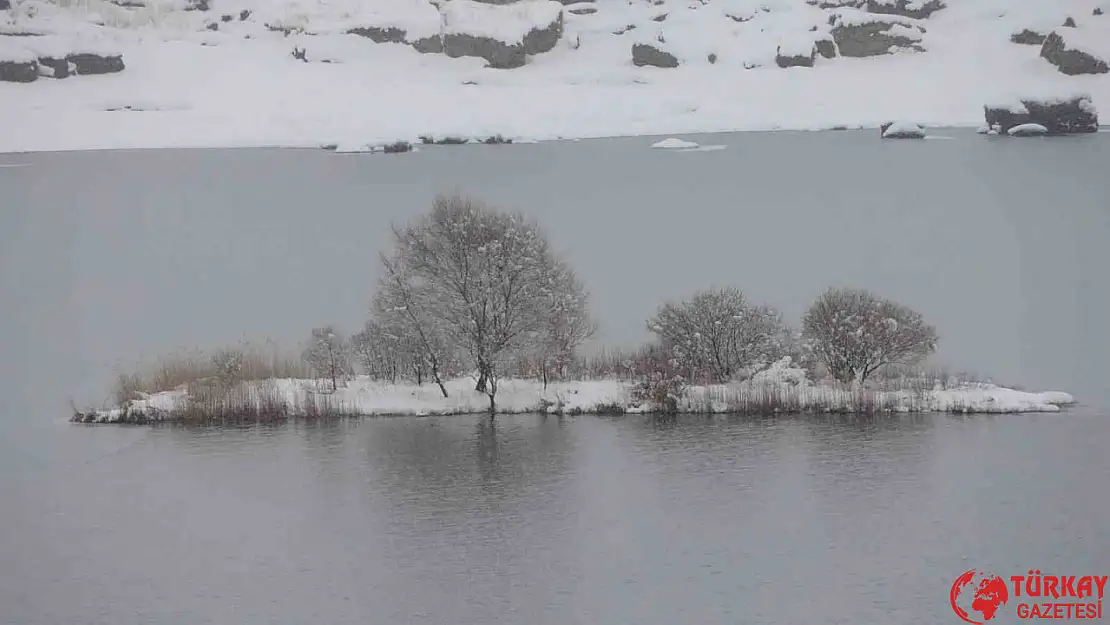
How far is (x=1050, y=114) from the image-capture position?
3029 inches

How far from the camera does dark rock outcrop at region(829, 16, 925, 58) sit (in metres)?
95.6

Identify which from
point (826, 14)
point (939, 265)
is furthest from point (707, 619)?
point (826, 14)

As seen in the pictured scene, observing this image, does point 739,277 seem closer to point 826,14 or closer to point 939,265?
point 939,265

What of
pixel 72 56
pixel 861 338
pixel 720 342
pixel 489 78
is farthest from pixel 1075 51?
pixel 720 342

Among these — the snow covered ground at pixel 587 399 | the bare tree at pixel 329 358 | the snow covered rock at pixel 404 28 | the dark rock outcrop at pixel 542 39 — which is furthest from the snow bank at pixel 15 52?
the bare tree at pixel 329 358

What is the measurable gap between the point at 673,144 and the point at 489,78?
75.6 ft

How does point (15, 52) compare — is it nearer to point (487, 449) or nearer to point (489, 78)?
point (489, 78)

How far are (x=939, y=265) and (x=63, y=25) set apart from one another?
3181 inches

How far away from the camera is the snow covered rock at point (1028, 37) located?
301 feet

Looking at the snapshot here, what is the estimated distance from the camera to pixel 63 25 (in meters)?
102

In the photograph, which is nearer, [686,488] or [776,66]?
[686,488]

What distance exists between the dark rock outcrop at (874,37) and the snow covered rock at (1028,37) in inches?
250

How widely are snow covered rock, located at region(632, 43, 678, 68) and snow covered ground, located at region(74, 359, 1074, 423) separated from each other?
73.0 meters

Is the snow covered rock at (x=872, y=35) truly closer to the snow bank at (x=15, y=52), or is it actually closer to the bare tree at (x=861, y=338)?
the snow bank at (x=15, y=52)
